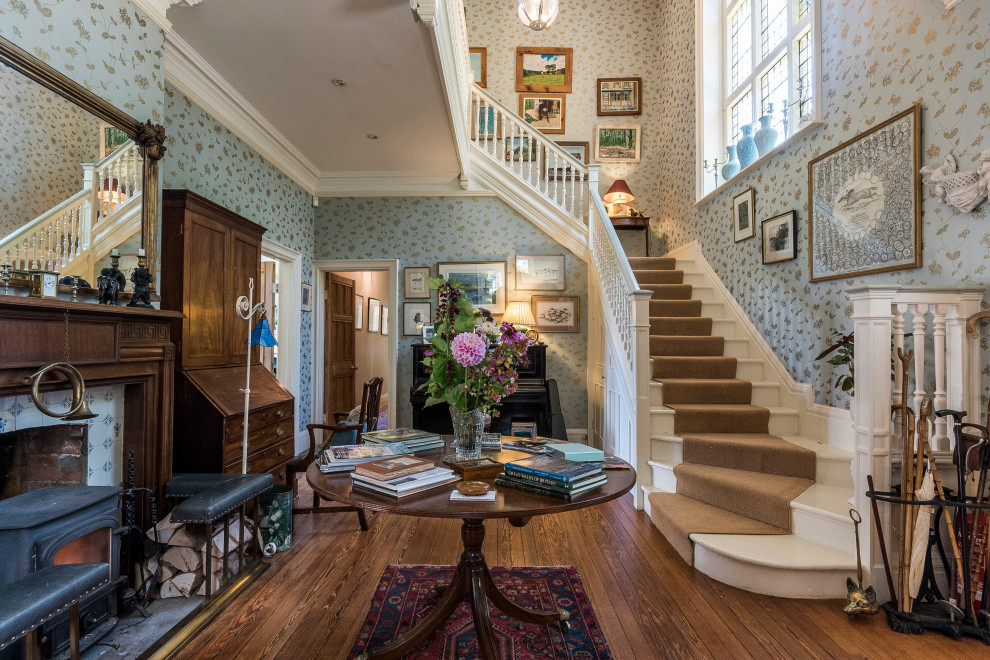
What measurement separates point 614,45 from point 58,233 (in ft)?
22.0

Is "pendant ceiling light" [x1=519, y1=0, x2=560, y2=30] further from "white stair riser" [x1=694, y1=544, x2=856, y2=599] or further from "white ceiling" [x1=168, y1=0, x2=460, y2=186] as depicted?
"white stair riser" [x1=694, y1=544, x2=856, y2=599]

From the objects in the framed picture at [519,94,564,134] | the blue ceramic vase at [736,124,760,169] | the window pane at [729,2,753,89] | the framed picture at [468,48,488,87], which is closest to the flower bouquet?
the blue ceramic vase at [736,124,760,169]

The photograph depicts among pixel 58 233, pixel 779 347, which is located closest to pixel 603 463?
pixel 58 233

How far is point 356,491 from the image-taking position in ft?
4.77

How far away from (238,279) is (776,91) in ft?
15.1

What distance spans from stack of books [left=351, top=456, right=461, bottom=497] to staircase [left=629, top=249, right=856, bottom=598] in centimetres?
168

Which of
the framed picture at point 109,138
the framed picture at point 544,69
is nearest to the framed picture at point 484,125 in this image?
the framed picture at point 544,69

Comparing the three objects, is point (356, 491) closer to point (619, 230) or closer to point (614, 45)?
point (619, 230)

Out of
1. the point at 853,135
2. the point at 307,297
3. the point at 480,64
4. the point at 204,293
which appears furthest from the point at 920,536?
the point at 480,64

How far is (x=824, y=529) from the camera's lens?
2471 millimetres

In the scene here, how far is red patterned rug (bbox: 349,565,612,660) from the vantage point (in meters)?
1.86

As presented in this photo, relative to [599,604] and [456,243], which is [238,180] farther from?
[599,604]

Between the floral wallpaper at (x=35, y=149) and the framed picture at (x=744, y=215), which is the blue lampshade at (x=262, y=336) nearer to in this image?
the floral wallpaper at (x=35, y=149)

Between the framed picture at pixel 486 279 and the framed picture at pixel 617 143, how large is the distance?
93.8 inches
